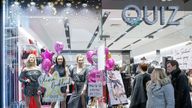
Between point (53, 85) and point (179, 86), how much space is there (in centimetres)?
150

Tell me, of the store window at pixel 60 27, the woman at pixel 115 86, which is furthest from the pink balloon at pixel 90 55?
the woman at pixel 115 86

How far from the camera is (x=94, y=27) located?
4457 mm

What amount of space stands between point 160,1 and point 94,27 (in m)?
1.78

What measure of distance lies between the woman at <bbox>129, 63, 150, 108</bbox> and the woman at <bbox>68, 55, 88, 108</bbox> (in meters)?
0.92

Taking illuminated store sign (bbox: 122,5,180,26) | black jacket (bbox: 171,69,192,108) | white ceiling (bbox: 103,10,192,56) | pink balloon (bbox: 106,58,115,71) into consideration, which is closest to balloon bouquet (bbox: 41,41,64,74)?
pink balloon (bbox: 106,58,115,71)

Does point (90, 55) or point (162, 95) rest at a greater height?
point (90, 55)

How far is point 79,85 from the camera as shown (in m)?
4.43

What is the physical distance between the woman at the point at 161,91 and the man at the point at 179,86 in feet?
1.50

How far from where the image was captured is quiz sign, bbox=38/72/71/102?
13.2 feet

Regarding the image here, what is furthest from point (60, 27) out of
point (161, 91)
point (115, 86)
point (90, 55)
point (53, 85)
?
point (161, 91)

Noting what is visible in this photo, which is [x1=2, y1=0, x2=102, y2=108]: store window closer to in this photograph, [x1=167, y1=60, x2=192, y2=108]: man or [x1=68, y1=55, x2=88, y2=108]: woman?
[x1=68, y1=55, x2=88, y2=108]: woman

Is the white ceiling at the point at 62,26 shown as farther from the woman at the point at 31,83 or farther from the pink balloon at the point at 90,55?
the woman at the point at 31,83

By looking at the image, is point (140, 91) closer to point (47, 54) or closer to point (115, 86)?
point (115, 86)

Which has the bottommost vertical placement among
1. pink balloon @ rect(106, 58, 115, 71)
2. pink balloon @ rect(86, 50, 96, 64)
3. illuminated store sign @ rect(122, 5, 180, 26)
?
pink balloon @ rect(106, 58, 115, 71)
